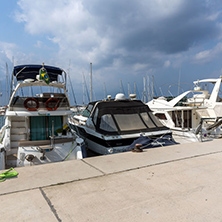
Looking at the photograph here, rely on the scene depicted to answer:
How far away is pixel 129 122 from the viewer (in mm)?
9281

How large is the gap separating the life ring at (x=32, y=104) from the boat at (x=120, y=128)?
Result: 2.70 meters

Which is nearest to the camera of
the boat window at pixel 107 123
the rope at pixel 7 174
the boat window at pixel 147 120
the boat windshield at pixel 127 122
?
the rope at pixel 7 174

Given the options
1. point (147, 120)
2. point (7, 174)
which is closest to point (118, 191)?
point (7, 174)

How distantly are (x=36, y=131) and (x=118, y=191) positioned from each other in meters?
4.97

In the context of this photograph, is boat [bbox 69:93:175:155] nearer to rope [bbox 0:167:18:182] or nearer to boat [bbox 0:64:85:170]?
boat [bbox 0:64:85:170]

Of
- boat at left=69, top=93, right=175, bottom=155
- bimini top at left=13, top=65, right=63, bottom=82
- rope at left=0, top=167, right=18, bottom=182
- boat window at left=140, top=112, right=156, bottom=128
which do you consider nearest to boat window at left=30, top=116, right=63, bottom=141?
boat at left=69, top=93, right=175, bottom=155

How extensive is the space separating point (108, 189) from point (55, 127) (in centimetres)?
470

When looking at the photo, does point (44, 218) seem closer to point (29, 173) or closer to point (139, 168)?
point (29, 173)

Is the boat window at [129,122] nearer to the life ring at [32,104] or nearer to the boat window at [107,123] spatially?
the boat window at [107,123]

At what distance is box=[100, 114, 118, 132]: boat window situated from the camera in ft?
28.8

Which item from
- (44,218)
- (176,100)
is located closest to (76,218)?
(44,218)

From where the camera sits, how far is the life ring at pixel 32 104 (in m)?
7.44

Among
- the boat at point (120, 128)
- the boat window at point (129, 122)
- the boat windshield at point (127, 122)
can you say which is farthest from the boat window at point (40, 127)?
the boat window at point (129, 122)

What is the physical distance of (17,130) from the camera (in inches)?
296
